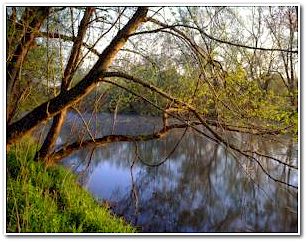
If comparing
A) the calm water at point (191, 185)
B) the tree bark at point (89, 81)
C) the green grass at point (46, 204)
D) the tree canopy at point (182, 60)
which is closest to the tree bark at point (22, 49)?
the tree canopy at point (182, 60)

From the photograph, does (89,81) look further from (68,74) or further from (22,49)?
(22,49)

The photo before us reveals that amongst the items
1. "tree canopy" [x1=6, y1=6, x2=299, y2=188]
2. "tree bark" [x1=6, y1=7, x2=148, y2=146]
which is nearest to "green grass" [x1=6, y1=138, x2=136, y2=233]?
"tree bark" [x1=6, y1=7, x2=148, y2=146]

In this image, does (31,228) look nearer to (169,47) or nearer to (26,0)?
(26,0)

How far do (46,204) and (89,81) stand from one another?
1118 mm

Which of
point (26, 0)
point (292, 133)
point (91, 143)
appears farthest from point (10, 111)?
point (292, 133)

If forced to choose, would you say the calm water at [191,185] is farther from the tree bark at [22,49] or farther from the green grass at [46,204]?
the tree bark at [22,49]

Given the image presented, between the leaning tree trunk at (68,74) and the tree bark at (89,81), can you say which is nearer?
the tree bark at (89,81)

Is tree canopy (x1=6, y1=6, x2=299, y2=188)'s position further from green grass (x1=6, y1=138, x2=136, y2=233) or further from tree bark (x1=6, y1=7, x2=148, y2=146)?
green grass (x1=6, y1=138, x2=136, y2=233)

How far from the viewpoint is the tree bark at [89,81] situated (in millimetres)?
3622

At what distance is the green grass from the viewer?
3102 millimetres

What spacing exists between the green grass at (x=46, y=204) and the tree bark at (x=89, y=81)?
37cm

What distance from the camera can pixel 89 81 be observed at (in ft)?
12.1

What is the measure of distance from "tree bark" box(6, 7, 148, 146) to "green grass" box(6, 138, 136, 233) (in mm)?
369

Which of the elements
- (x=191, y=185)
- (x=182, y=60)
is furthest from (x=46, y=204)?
(x=191, y=185)
